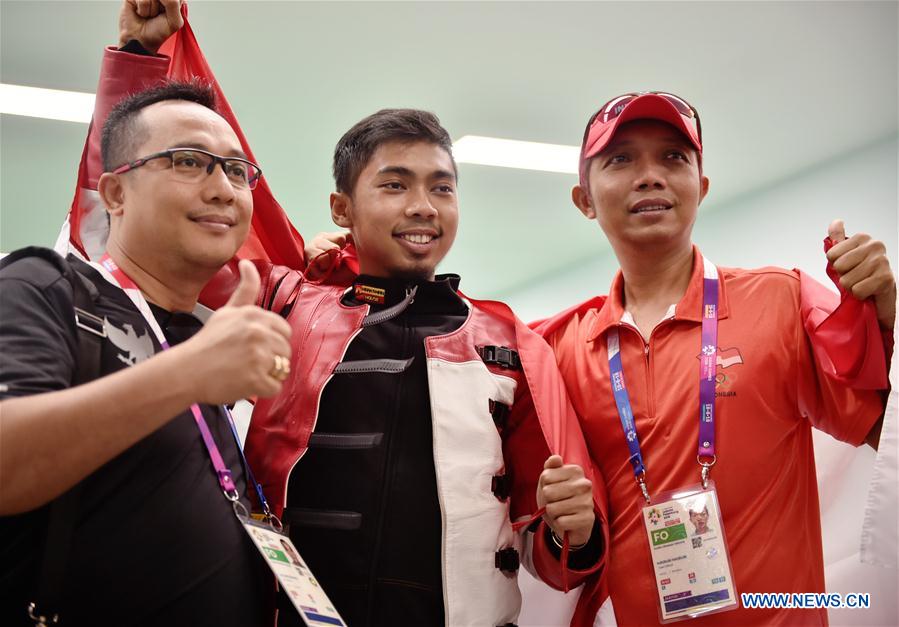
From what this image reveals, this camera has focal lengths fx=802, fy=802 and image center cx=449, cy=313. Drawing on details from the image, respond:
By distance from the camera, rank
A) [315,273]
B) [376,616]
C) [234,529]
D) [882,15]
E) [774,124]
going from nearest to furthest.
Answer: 1. [234,529]
2. [376,616]
3. [315,273]
4. [882,15]
5. [774,124]

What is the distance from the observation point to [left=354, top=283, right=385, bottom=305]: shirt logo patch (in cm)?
193

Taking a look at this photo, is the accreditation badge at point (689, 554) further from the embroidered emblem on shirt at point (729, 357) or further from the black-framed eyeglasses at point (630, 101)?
the black-framed eyeglasses at point (630, 101)

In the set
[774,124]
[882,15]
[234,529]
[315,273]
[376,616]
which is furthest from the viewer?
[774,124]

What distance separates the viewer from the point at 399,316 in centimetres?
190

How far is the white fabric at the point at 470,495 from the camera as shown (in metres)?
1.63

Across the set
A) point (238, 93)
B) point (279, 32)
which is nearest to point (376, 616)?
point (279, 32)

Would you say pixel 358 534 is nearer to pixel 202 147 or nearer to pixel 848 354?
pixel 202 147

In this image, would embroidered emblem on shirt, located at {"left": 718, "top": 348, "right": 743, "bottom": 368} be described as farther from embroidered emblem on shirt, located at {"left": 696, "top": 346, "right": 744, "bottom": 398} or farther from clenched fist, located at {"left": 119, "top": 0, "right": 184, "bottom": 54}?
clenched fist, located at {"left": 119, "top": 0, "right": 184, "bottom": 54}

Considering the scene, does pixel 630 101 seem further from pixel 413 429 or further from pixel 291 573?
pixel 291 573

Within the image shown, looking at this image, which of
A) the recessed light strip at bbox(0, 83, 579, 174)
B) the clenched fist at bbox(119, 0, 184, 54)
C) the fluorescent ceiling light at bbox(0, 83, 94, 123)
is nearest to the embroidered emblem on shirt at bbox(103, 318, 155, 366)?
the clenched fist at bbox(119, 0, 184, 54)

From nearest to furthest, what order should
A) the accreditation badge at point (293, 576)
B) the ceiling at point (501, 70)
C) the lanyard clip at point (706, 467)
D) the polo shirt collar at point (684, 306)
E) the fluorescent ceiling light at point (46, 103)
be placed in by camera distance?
the accreditation badge at point (293, 576) → the lanyard clip at point (706, 467) → the polo shirt collar at point (684, 306) → the ceiling at point (501, 70) → the fluorescent ceiling light at point (46, 103)

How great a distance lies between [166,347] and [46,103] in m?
4.83

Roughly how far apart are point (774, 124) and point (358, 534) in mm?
5467

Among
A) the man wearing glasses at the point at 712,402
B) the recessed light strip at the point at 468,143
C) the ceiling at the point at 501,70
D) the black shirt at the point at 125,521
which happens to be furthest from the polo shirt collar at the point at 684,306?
the recessed light strip at the point at 468,143
